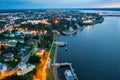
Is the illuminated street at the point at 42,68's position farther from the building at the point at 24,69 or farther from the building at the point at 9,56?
the building at the point at 9,56

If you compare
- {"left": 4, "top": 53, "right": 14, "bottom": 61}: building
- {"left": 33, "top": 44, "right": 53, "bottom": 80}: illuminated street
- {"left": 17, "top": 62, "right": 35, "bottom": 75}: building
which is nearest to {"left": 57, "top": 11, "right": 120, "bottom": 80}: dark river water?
{"left": 33, "top": 44, "right": 53, "bottom": 80}: illuminated street

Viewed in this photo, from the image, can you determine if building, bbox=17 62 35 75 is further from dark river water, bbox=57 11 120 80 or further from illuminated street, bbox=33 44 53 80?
dark river water, bbox=57 11 120 80

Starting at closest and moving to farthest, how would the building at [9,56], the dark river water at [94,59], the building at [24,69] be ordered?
the building at [24,69]
the dark river water at [94,59]
the building at [9,56]

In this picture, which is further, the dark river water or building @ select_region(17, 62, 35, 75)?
the dark river water

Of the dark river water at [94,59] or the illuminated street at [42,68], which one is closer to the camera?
the illuminated street at [42,68]

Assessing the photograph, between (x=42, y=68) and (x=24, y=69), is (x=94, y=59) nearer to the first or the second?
(x=42, y=68)

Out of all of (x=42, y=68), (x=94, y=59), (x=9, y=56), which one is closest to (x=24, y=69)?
(x=42, y=68)

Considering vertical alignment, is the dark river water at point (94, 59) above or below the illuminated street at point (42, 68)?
below

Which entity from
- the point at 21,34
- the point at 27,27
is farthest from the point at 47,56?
the point at 27,27

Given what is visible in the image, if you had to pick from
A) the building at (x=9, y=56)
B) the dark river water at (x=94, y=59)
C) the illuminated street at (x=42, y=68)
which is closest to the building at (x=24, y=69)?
the illuminated street at (x=42, y=68)

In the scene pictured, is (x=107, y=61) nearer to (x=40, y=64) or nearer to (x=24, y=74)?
(x=40, y=64)

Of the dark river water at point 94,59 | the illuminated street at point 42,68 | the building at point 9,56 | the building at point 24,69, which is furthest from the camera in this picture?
the building at point 9,56

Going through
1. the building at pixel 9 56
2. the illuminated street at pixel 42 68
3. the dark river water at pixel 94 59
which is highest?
the building at pixel 9 56
